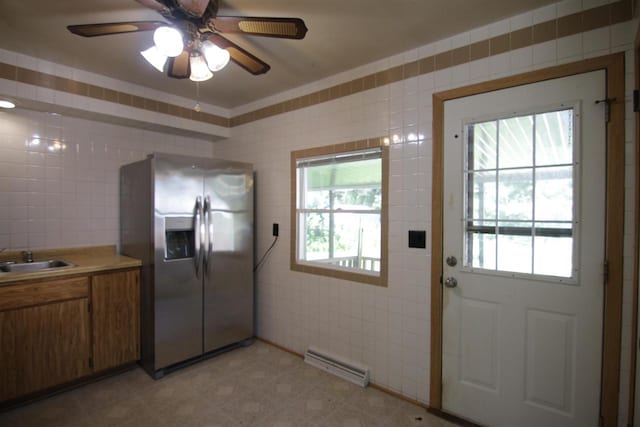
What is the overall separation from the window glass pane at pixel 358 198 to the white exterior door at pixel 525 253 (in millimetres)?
603

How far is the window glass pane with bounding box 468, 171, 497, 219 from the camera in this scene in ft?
6.09

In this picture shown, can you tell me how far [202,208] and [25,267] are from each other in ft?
4.50

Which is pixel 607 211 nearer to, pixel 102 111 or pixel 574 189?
pixel 574 189

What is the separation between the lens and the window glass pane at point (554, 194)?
5.36 feet

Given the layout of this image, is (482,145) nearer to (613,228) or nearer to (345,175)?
(613,228)

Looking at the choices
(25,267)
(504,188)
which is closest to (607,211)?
(504,188)

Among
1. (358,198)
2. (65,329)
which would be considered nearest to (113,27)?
(358,198)

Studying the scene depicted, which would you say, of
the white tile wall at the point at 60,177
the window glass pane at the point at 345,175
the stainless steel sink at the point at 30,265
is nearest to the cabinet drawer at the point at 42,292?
the stainless steel sink at the point at 30,265

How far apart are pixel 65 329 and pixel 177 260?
2.74 ft

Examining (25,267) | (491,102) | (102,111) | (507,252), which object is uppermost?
(102,111)

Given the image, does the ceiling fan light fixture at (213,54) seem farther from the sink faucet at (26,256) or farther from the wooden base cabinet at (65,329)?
the sink faucet at (26,256)

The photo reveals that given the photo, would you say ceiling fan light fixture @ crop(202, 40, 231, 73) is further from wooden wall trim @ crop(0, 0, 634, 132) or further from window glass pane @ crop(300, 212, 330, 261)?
window glass pane @ crop(300, 212, 330, 261)

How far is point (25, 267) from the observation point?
240 centimetres

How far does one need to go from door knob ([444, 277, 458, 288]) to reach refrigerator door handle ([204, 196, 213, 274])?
6.16 feet
